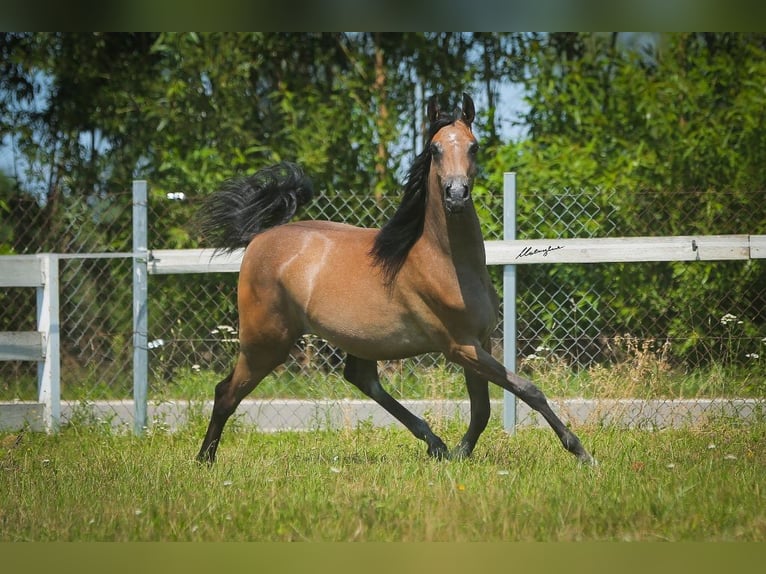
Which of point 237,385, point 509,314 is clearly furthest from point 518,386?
point 237,385

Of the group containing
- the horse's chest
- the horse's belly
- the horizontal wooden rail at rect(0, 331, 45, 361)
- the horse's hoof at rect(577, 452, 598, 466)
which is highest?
the horse's chest

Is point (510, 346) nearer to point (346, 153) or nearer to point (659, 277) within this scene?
point (659, 277)

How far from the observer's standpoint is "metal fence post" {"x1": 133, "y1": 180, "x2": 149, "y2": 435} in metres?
7.25

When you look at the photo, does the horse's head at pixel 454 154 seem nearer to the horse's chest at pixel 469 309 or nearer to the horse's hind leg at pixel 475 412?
the horse's chest at pixel 469 309

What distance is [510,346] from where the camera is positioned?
23.0ft

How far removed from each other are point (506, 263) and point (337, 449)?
1965mm

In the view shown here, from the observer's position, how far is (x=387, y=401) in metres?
6.23

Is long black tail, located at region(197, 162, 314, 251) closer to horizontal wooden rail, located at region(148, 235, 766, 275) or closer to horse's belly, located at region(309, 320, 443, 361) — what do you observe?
horizontal wooden rail, located at region(148, 235, 766, 275)

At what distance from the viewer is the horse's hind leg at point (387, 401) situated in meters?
5.89

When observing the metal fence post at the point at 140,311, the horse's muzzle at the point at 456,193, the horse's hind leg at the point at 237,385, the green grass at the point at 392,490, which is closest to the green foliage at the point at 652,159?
the green grass at the point at 392,490

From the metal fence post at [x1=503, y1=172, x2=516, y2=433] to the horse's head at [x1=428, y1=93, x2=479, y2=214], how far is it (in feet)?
5.34

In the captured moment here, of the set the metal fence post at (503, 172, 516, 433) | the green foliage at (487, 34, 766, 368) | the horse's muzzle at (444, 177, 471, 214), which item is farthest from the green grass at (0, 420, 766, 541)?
the green foliage at (487, 34, 766, 368)

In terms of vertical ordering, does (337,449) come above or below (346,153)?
below
